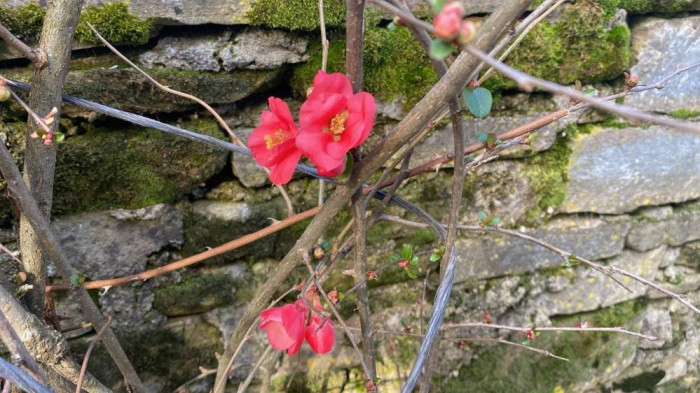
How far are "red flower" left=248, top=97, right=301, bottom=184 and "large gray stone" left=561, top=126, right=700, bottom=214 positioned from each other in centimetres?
121

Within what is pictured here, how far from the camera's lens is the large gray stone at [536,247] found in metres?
1.67

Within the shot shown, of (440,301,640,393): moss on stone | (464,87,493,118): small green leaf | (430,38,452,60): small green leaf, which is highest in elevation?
(430,38,452,60): small green leaf

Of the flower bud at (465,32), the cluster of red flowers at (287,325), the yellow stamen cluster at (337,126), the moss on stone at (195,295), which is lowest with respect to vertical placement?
the moss on stone at (195,295)

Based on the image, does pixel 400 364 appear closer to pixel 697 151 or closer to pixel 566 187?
pixel 566 187

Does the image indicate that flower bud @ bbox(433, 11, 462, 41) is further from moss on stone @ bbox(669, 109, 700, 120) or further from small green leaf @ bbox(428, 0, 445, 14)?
moss on stone @ bbox(669, 109, 700, 120)

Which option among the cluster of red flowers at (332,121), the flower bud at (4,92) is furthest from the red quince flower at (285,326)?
the flower bud at (4,92)

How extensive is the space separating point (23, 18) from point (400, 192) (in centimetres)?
107

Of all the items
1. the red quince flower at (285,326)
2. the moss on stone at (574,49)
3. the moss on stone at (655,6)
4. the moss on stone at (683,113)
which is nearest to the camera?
the red quince flower at (285,326)

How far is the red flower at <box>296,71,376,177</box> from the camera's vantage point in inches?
29.3

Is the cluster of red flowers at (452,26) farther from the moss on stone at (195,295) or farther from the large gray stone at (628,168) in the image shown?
the large gray stone at (628,168)

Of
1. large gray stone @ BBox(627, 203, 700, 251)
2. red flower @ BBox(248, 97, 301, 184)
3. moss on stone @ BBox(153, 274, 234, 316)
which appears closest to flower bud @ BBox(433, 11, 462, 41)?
red flower @ BBox(248, 97, 301, 184)

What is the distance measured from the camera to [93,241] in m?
1.23

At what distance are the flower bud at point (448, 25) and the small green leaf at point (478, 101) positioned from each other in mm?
279

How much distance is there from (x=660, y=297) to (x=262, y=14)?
6.18ft
